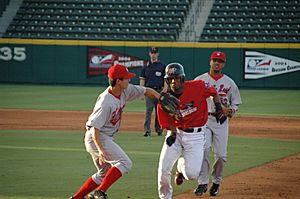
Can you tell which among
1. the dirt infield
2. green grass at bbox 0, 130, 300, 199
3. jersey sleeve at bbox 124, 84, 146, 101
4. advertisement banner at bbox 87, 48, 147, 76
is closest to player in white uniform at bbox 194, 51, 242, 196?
the dirt infield

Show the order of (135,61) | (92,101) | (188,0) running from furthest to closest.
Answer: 1. (188,0)
2. (135,61)
3. (92,101)

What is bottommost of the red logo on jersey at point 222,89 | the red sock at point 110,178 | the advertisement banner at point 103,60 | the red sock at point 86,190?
the advertisement banner at point 103,60

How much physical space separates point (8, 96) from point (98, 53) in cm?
808

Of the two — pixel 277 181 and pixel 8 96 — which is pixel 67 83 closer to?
pixel 8 96

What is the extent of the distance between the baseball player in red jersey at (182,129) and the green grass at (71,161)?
1055 mm

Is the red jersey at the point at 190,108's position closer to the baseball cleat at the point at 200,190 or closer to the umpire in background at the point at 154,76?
the baseball cleat at the point at 200,190

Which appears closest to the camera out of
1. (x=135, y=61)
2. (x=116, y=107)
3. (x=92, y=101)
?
(x=116, y=107)

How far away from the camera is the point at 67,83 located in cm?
3834

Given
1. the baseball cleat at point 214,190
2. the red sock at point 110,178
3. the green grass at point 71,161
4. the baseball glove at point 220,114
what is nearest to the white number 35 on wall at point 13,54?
the green grass at point 71,161

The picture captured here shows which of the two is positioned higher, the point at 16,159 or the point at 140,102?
the point at 16,159

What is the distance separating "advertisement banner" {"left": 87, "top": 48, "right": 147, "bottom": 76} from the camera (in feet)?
124

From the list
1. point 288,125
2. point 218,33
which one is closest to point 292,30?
point 218,33

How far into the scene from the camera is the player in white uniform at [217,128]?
1126cm

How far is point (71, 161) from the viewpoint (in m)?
14.5
